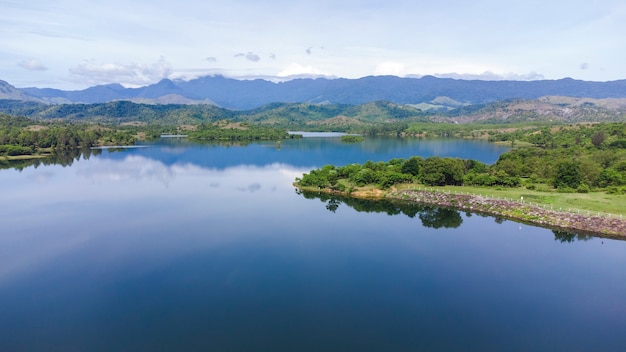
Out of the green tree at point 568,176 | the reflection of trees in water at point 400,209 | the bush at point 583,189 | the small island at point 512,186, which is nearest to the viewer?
the small island at point 512,186

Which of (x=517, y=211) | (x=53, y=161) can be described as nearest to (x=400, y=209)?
(x=517, y=211)

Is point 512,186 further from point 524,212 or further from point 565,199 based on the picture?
point 524,212

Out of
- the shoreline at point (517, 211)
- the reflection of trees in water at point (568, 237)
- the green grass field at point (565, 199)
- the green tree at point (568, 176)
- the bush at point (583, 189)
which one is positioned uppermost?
the green tree at point (568, 176)

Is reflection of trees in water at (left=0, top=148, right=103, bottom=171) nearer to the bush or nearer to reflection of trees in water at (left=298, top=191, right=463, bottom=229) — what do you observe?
reflection of trees in water at (left=298, top=191, right=463, bottom=229)

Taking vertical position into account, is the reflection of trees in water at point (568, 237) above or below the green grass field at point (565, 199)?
below

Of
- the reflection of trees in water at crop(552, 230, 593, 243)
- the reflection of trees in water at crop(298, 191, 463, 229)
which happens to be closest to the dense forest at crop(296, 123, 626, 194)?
the reflection of trees in water at crop(298, 191, 463, 229)

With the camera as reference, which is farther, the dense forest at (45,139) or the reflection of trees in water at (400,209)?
the dense forest at (45,139)

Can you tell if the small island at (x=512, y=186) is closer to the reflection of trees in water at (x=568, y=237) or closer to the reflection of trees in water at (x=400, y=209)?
the reflection of trees in water at (x=568, y=237)

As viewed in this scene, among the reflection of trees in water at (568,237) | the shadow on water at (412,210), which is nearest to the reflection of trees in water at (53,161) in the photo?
the shadow on water at (412,210)
